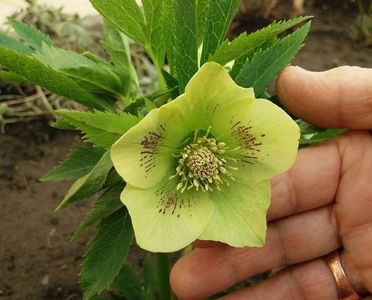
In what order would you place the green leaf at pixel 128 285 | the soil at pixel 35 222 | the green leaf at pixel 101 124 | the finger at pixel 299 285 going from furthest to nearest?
the soil at pixel 35 222 → the green leaf at pixel 128 285 → the finger at pixel 299 285 → the green leaf at pixel 101 124

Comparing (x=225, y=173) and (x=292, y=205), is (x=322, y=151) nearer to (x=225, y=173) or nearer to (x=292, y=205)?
(x=292, y=205)

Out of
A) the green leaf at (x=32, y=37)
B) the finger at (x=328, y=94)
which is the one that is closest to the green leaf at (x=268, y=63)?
the finger at (x=328, y=94)

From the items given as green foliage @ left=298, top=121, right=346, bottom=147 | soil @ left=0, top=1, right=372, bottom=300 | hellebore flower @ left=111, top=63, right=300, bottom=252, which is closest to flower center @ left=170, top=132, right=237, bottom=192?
hellebore flower @ left=111, top=63, right=300, bottom=252

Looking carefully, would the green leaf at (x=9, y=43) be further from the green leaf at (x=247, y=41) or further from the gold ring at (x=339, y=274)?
the gold ring at (x=339, y=274)

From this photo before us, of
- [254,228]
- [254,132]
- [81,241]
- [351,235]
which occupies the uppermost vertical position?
[254,132]

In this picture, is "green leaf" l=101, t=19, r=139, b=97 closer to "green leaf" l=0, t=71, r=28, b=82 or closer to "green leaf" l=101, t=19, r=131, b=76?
"green leaf" l=101, t=19, r=131, b=76

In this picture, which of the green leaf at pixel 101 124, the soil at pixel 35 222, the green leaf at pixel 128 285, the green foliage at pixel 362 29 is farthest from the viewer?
the green foliage at pixel 362 29

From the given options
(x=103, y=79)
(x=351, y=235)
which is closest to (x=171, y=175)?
(x=103, y=79)
